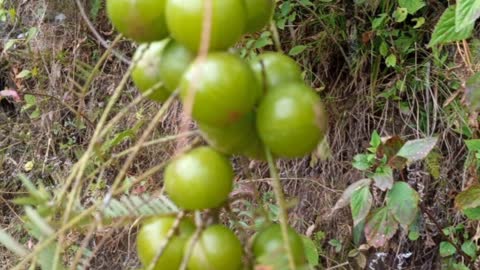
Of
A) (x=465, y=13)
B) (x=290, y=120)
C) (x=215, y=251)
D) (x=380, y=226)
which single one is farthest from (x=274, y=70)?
(x=380, y=226)

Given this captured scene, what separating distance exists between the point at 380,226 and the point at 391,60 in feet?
2.06

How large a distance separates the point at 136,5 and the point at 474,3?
593 millimetres

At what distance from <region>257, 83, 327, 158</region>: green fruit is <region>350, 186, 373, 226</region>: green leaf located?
0.84 m

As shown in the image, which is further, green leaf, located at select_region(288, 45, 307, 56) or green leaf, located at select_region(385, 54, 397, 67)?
green leaf, located at select_region(288, 45, 307, 56)

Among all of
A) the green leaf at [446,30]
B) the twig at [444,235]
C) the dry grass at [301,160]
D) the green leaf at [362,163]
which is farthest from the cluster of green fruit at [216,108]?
the twig at [444,235]

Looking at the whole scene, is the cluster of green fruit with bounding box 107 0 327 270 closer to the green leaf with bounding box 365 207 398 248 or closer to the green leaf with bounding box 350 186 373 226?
the green leaf with bounding box 350 186 373 226

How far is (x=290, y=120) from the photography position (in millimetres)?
587

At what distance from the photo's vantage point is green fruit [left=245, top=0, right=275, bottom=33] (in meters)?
0.66

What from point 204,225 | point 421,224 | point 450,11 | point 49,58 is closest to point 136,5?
point 204,225

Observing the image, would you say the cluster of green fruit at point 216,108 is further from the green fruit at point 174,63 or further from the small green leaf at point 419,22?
the small green leaf at point 419,22

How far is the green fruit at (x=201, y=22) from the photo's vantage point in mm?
566

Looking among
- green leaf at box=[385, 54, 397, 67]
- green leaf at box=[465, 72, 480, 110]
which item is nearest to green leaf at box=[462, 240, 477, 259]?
green leaf at box=[385, 54, 397, 67]

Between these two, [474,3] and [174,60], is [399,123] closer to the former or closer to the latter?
[474,3]

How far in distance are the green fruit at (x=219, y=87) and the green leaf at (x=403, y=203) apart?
0.93m
